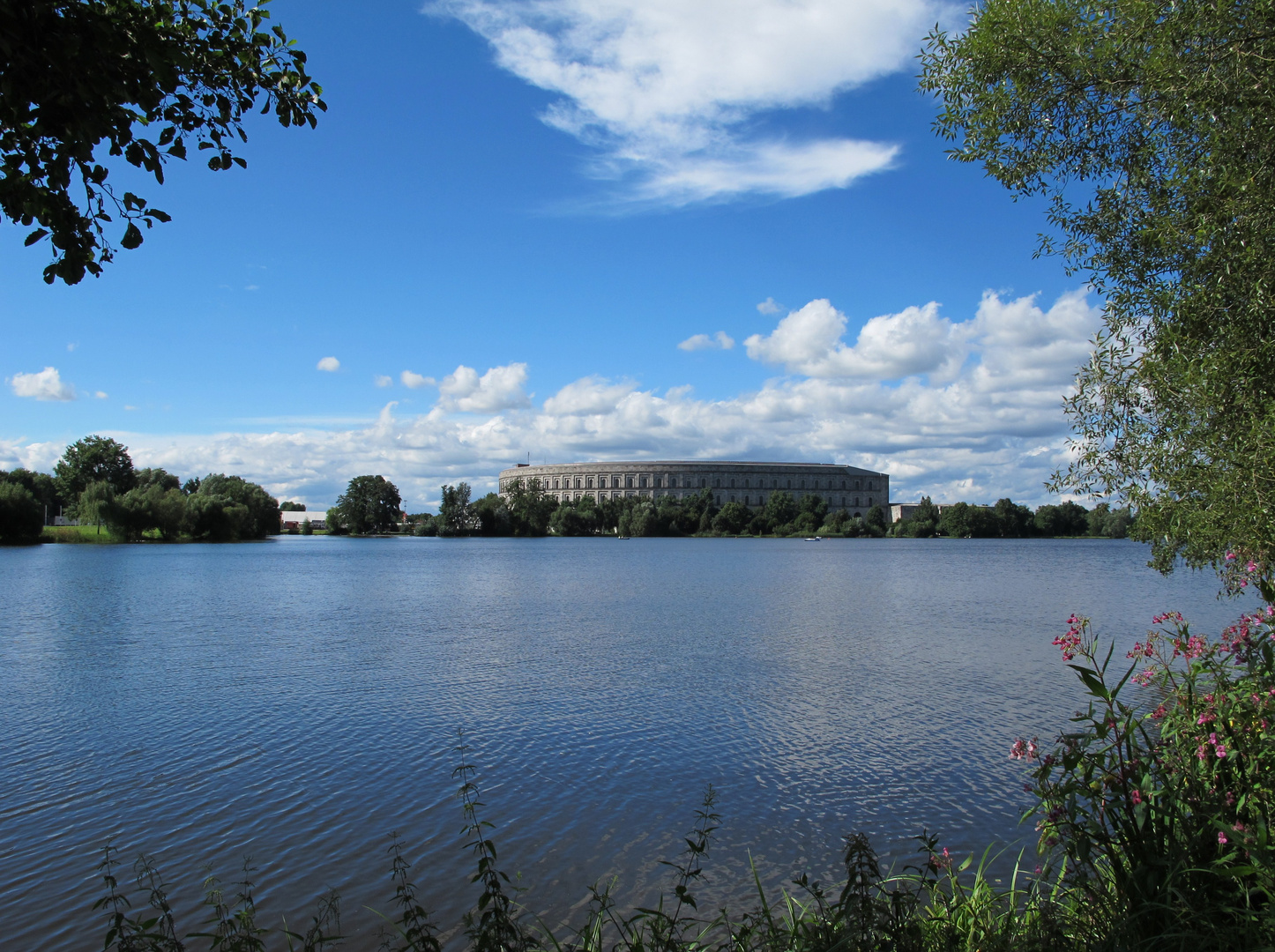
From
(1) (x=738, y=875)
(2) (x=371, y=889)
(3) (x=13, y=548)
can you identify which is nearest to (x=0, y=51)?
(2) (x=371, y=889)

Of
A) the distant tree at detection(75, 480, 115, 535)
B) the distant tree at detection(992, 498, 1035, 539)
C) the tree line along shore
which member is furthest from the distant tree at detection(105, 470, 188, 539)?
the distant tree at detection(992, 498, 1035, 539)

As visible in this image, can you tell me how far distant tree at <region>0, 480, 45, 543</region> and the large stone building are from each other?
109 metres

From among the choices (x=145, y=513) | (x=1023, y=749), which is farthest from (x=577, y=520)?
(x=1023, y=749)

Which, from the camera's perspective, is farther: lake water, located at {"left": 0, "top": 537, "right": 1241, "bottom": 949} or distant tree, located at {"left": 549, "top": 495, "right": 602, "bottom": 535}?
distant tree, located at {"left": 549, "top": 495, "right": 602, "bottom": 535}

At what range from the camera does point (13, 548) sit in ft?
243

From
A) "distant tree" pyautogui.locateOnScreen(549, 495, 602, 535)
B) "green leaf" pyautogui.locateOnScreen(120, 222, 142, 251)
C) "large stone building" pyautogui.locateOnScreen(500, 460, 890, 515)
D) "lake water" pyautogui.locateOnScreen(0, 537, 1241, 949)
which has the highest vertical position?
"large stone building" pyautogui.locateOnScreen(500, 460, 890, 515)

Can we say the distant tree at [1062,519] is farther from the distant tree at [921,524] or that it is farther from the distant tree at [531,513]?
the distant tree at [531,513]

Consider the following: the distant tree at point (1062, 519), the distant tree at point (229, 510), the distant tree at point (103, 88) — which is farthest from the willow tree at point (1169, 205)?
the distant tree at point (1062, 519)

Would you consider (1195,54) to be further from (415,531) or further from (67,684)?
(415,531)

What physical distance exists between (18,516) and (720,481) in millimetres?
125635

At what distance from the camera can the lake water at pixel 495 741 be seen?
700cm

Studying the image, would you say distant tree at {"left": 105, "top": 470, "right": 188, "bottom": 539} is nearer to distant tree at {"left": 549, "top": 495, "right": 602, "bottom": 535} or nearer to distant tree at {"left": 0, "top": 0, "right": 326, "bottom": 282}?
distant tree at {"left": 549, "top": 495, "right": 602, "bottom": 535}

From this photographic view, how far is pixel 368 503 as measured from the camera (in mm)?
146250

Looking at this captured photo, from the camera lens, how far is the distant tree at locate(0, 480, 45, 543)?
75812mm
